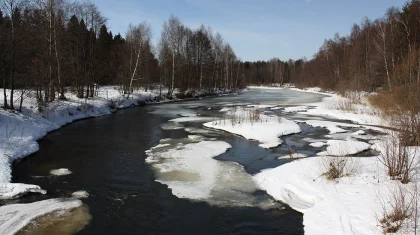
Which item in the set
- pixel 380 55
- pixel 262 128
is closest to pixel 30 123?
pixel 262 128

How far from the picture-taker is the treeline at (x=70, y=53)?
56.6ft

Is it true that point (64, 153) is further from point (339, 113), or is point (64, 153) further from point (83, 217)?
point (339, 113)

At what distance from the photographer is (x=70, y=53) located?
94.6 ft

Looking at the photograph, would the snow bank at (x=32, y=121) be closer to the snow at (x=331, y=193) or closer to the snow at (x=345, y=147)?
the snow at (x=331, y=193)

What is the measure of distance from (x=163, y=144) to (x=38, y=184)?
20.9 ft

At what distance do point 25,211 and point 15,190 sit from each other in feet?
4.83

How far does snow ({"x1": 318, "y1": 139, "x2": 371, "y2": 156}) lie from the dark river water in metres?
1.29

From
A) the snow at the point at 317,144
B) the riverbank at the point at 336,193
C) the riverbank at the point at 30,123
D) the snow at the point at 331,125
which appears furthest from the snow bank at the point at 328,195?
the snow at the point at 331,125

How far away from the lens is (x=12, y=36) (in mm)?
16266

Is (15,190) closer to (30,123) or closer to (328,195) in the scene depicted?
(328,195)

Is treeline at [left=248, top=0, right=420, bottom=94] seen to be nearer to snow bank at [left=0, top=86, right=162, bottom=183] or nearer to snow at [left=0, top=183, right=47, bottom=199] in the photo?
snow at [left=0, top=183, right=47, bottom=199]

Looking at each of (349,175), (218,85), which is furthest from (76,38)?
(218,85)

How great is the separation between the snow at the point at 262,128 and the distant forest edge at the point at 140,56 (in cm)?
571

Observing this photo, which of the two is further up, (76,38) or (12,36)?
(76,38)
